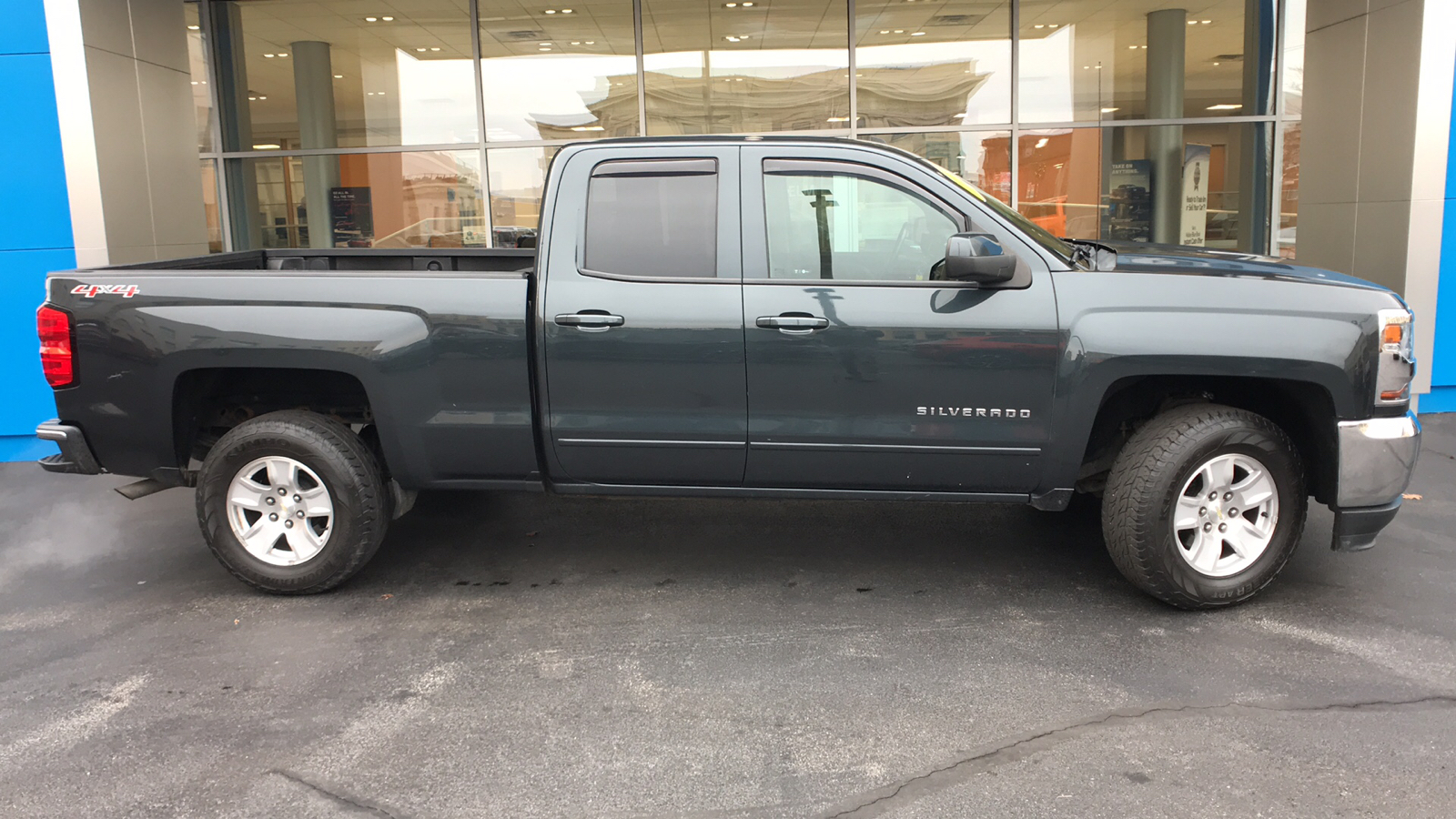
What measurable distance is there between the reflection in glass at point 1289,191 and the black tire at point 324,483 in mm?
10309

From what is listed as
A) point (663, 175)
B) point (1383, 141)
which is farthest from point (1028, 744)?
point (1383, 141)

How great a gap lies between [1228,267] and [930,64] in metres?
7.90

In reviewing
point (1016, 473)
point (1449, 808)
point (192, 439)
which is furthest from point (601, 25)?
point (1449, 808)

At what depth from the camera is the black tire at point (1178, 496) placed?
4.14 metres

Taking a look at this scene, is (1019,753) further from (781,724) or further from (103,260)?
(103,260)

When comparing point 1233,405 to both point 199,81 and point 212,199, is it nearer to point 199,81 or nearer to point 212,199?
point 212,199

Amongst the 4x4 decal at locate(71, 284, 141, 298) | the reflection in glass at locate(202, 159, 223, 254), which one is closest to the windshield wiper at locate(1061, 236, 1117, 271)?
the 4x4 decal at locate(71, 284, 141, 298)

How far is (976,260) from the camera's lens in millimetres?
3971

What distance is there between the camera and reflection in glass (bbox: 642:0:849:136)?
11.4 meters

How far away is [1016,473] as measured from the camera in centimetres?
430

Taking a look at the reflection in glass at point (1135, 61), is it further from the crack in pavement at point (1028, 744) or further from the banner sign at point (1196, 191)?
the crack in pavement at point (1028, 744)

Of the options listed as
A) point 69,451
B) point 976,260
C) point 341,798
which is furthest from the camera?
point 69,451

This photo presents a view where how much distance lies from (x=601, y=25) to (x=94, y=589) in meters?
8.50

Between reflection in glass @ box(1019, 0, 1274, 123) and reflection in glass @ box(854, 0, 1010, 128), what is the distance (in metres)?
0.31
